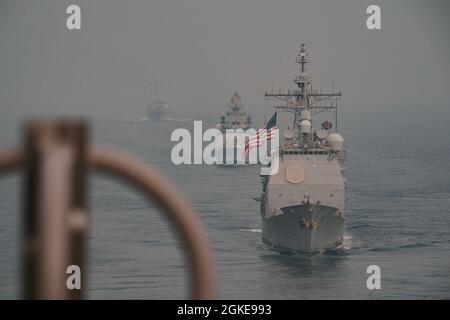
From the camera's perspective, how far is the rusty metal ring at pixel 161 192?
7.16 feet

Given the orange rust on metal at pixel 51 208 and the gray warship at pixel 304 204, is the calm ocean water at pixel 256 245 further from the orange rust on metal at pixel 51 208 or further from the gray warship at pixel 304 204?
the orange rust on metal at pixel 51 208

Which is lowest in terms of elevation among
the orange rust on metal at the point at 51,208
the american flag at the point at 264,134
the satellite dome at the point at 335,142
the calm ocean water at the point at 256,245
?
the calm ocean water at the point at 256,245

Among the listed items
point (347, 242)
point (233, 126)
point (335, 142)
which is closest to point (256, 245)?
point (347, 242)

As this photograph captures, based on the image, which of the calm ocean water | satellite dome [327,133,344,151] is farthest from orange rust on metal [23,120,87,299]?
satellite dome [327,133,344,151]

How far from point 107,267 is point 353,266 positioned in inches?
300

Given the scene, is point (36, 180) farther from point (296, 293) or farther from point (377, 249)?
point (377, 249)

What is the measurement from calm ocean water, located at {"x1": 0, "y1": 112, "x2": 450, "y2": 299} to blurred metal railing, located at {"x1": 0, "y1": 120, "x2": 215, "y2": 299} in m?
22.8

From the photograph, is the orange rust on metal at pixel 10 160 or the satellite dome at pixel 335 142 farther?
the satellite dome at pixel 335 142

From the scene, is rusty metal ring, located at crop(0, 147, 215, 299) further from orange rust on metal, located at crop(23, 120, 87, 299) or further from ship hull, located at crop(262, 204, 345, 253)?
ship hull, located at crop(262, 204, 345, 253)

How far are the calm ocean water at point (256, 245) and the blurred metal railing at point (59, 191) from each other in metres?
22.8

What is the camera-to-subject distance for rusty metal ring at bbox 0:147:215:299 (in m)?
2.18

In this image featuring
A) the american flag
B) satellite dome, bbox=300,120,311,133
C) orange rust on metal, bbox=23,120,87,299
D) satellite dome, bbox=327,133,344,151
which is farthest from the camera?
the american flag

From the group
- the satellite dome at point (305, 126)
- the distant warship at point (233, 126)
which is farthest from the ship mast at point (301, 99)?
the distant warship at point (233, 126)

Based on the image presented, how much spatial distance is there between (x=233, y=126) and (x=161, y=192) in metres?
87.4
